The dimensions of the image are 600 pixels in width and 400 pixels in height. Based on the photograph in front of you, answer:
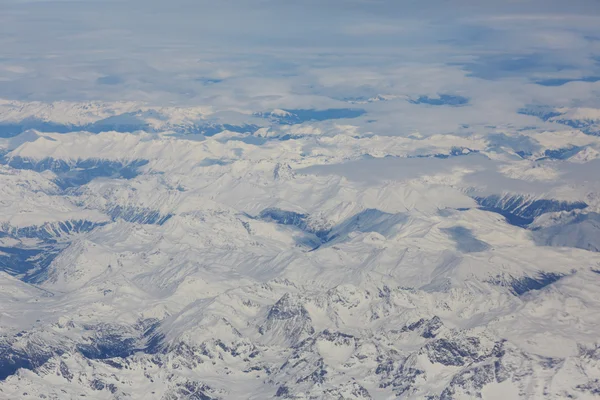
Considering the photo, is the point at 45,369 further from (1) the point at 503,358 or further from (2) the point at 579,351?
(2) the point at 579,351

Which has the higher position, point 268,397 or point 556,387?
point 556,387

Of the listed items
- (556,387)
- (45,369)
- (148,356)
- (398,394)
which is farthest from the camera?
(148,356)

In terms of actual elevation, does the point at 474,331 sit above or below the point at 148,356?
above

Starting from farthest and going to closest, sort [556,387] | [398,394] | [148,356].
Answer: [148,356] → [398,394] → [556,387]

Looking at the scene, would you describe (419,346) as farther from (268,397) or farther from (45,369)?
(45,369)

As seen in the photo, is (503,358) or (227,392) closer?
(503,358)

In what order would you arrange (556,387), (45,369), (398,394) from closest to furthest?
(556,387) < (398,394) < (45,369)

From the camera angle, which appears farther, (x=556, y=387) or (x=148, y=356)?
(x=148, y=356)

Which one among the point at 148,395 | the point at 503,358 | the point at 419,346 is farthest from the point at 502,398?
the point at 148,395

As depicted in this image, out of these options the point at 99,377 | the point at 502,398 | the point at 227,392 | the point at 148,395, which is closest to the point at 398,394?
the point at 502,398
